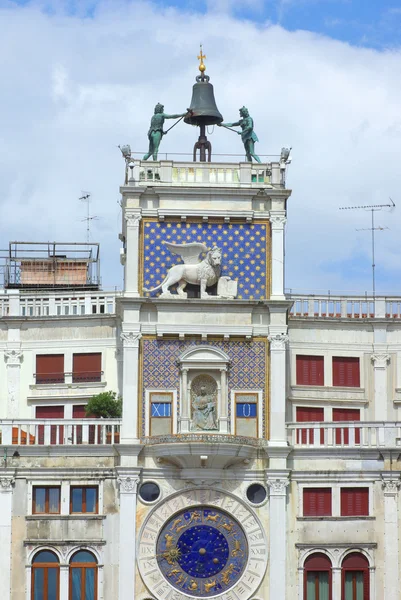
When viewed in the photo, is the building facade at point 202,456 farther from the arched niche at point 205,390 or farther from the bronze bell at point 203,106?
the bronze bell at point 203,106

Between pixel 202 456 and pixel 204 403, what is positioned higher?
pixel 204 403

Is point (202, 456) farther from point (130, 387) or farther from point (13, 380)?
point (13, 380)

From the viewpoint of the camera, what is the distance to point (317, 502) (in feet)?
240

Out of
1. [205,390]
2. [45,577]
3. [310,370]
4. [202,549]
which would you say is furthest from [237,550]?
[310,370]

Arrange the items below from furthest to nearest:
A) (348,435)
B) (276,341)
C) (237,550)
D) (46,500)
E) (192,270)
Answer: (192,270), (276,341), (348,435), (237,550), (46,500)

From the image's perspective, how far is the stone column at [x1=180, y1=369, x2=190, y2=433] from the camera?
7281 cm

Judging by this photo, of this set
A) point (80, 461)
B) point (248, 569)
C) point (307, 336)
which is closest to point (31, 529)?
point (80, 461)

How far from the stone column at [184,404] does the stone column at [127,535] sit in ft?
8.16

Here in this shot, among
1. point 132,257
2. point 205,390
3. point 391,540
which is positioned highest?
point 132,257

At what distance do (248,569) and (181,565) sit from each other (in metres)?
2.56

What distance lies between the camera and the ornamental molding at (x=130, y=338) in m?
73.6

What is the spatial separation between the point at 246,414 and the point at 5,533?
10.3 meters

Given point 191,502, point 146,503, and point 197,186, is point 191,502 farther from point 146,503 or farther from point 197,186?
point 197,186

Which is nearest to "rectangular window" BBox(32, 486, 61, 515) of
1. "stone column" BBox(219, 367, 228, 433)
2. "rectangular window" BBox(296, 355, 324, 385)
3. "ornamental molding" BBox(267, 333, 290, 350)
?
"stone column" BBox(219, 367, 228, 433)
